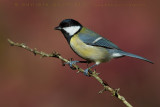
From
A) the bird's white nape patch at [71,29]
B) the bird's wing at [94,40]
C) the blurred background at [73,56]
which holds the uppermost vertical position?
the bird's white nape patch at [71,29]

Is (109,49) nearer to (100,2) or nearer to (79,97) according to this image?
(79,97)

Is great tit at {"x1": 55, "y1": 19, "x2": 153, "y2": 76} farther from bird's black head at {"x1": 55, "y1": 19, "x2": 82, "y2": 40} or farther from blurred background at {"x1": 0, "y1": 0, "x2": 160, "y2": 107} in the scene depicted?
blurred background at {"x1": 0, "y1": 0, "x2": 160, "y2": 107}

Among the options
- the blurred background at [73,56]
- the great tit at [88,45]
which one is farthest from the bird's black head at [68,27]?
the blurred background at [73,56]

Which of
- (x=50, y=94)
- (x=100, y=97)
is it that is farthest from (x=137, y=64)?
(x=50, y=94)

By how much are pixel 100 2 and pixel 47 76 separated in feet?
3.79

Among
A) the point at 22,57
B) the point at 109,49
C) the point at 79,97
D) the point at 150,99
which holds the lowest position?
the point at 150,99

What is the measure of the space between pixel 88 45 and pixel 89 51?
0.23ft

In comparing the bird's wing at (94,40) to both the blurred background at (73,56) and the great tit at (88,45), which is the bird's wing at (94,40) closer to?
the great tit at (88,45)

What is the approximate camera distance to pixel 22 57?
3027 mm

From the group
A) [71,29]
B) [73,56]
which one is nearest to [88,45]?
[71,29]

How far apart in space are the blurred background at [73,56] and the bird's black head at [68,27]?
710mm

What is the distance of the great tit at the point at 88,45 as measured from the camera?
2.00 meters

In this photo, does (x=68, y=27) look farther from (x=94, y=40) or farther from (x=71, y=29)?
(x=94, y=40)

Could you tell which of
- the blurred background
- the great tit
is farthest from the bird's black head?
the blurred background
